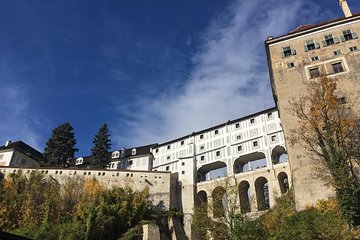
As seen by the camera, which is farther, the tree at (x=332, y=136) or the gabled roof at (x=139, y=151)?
the gabled roof at (x=139, y=151)

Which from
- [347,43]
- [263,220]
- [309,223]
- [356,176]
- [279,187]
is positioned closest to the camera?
[309,223]

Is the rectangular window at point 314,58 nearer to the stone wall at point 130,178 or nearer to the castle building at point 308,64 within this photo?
the castle building at point 308,64

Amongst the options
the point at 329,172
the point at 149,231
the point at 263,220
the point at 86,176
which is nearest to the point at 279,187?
the point at 263,220

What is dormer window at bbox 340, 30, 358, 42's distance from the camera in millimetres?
31003

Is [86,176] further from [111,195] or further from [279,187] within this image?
[279,187]

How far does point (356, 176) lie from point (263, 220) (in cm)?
864

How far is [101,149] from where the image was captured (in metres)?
52.2

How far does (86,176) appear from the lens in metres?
41.2

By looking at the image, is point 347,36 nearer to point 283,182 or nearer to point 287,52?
point 287,52

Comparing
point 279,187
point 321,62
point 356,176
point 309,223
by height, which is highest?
point 321,62

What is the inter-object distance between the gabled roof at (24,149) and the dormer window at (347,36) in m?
48.1

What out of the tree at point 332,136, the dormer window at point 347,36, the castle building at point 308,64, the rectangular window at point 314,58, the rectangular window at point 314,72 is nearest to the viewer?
the tree at point 332,136

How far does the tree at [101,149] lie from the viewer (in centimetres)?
5078

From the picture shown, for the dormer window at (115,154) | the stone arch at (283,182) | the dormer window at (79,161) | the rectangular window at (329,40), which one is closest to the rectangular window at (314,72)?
the rectangular window at (329,40)
